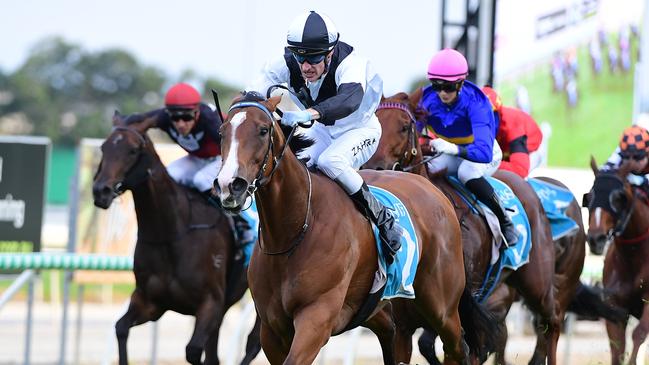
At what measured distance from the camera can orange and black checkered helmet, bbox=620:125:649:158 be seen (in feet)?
27.0

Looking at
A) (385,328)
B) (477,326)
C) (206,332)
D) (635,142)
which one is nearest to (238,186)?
(385,328)

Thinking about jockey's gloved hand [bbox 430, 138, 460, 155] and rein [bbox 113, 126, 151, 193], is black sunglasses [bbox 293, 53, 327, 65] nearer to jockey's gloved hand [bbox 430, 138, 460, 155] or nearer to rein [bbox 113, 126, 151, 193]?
jockey's gloved hand [bbox 430, 138, 460, 155]

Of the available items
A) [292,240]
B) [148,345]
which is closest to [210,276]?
[292,240]

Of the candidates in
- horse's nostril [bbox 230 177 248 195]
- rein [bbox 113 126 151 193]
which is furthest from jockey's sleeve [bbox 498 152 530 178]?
horse's nostril [bbox 230 177 248 195]

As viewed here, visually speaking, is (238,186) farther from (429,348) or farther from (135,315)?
(135,315)

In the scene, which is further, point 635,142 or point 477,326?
point 635,142

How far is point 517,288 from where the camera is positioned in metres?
7.47

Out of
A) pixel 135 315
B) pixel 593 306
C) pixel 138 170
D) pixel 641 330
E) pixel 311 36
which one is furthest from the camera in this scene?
pixel 593 306

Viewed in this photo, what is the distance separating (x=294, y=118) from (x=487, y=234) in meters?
2.56

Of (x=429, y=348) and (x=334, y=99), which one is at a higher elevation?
(x=334, y=99)

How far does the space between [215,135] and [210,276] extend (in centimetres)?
106

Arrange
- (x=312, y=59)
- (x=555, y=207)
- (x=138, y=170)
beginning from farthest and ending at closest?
(x=555, y=207) < (x=138, y=170) < (x=312, y=59)

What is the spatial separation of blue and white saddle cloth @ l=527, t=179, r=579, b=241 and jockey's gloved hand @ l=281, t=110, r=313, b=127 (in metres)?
3.48

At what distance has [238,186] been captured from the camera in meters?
4.38
